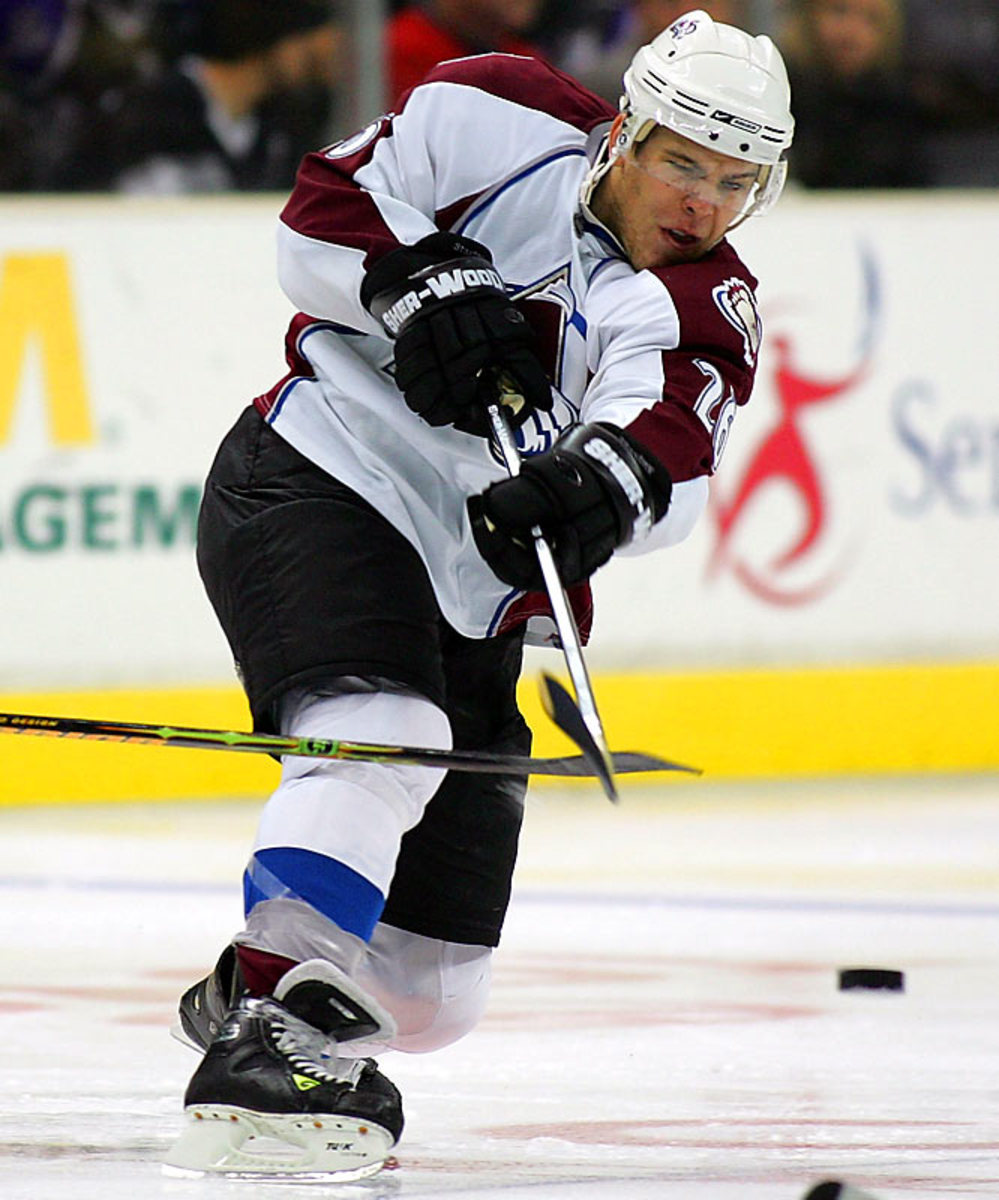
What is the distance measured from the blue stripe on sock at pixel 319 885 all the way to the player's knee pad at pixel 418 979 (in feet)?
1.05

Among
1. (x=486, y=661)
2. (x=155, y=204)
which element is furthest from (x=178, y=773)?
(x=486, y=661)

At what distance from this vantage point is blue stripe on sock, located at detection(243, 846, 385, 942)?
7.52 feet

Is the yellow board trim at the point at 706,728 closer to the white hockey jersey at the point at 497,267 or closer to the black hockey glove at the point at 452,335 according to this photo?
the white hockey jersey at the point at 497,267

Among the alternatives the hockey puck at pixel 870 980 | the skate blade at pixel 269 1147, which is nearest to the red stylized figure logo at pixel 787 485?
the hockey puck at pixel 870 980

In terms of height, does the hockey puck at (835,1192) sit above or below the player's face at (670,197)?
below

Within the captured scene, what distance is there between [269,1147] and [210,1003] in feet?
0.64

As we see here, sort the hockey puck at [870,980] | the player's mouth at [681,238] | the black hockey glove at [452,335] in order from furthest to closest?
1. the hockey puck at [870,980]
2. the player's mouth at [681,238]
3. the black hockey glove at [452,335]

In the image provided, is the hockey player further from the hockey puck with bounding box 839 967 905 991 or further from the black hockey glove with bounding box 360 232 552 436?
the hockey puck with bounding box 839 967 905 991

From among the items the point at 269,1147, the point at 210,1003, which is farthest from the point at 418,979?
the point at 269,1147

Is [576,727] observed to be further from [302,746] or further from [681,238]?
[681,238]

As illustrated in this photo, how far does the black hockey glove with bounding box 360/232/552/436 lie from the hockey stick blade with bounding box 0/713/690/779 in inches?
12.6

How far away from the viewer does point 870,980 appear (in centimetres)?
348

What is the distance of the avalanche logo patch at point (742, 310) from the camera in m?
2.42

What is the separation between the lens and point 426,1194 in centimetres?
221
